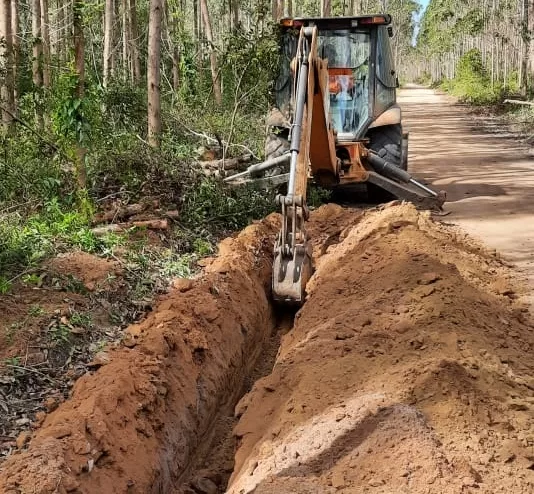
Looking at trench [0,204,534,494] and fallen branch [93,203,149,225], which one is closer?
trench [0,204,534,494]

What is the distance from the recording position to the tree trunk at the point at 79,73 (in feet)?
24.8

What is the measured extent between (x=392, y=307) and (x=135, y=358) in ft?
7.00

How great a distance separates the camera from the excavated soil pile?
338cm

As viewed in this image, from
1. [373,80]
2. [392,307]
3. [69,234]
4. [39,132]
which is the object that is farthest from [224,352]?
[373,80]

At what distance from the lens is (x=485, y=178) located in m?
13.1

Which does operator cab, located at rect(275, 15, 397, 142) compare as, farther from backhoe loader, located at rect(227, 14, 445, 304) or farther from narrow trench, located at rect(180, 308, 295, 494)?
narrow trench, located at rect(180, 308, 295, 494)

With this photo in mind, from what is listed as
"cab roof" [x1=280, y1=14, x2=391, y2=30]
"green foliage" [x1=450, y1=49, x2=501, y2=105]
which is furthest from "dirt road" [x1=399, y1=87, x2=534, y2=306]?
"green foliage" [x1=450, y1=49, x2=501, y2=105]

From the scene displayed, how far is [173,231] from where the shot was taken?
804 cm

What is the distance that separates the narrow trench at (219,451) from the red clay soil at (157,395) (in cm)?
8

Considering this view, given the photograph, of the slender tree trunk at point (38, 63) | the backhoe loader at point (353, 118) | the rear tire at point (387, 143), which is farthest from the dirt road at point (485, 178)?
the slender tree trunk at point (38, 63)

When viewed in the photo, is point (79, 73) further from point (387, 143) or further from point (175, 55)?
point (175, 55)

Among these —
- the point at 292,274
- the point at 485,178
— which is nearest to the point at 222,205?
the point at 292,274

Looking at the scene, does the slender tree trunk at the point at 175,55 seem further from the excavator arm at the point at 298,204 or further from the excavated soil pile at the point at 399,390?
the excavated soil pile at the point at 399,390

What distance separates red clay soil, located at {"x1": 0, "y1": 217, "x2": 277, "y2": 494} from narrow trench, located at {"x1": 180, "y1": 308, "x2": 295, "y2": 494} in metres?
0.08
